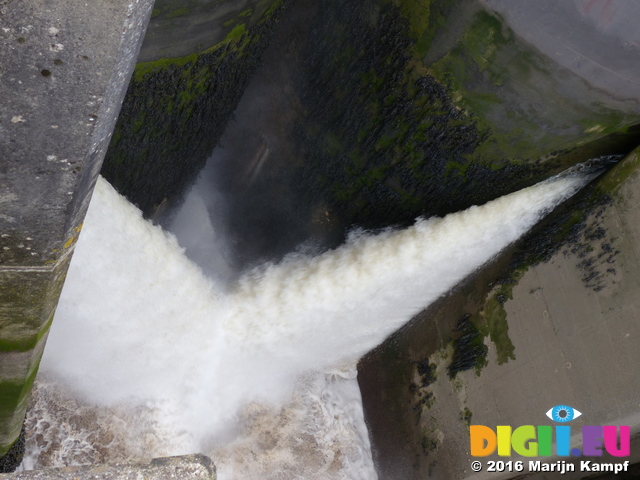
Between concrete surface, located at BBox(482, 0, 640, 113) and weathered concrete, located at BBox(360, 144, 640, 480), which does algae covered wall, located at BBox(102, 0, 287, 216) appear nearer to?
concrete surface, located at BBox(482, 0, 640, 113)

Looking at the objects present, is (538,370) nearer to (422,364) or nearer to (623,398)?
(623,398)

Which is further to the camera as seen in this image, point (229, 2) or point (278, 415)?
point (278, 415)

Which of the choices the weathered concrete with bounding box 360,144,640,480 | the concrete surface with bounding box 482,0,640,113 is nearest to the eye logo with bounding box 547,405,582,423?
the weathered concrete with bounding box 360,144,640,480

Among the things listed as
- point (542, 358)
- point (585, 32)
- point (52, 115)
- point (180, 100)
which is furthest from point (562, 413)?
point (52, 115)

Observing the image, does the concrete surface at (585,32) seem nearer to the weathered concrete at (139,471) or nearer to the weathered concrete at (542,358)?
the weathered concrete at (542,358)

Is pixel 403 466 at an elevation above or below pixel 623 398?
below

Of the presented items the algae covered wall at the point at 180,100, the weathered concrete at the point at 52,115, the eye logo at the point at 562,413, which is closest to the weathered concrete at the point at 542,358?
the eye logo at the point at 562,413

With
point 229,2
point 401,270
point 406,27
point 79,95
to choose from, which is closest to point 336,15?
point 406,27
